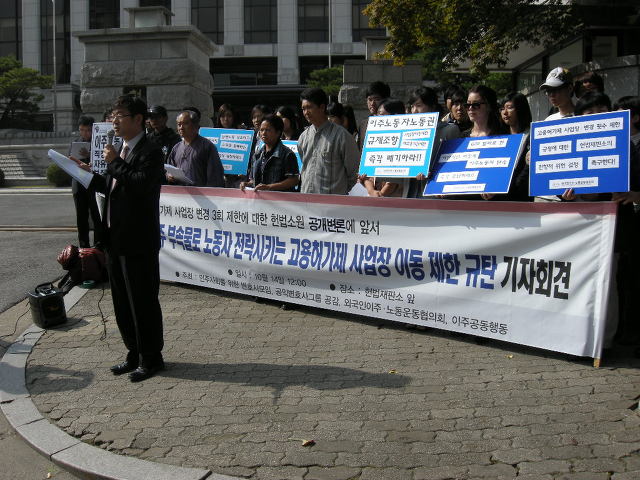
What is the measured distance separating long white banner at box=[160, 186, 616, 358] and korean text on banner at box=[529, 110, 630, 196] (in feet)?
0.54

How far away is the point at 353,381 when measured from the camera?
4988mm

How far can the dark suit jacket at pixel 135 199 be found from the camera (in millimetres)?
5020

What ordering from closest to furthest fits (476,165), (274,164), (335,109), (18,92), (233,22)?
1. (476,165)
2. (274,164)
3. (335,109)
4. (233,22)
5. (18,92)

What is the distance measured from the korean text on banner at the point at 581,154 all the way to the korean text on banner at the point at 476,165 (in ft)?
0.95

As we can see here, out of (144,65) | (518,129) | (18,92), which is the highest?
(18,92)

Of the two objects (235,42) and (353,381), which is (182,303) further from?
(235,42)

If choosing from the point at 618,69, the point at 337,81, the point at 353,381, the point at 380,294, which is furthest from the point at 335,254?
the point at 337,81

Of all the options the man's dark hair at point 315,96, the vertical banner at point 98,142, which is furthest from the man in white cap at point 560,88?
the vertical banner at point 98,142

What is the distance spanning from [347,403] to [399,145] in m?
2.69

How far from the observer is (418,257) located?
6.04m

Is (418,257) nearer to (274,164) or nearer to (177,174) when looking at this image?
(274,164)

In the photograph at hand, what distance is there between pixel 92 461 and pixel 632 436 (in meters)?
3.10

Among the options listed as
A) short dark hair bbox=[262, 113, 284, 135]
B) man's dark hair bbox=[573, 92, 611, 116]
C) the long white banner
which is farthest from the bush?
man's dark hair bbox=[573, 92, 611, 116]

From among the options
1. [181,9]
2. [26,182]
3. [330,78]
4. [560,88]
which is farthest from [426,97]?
[181,9]
